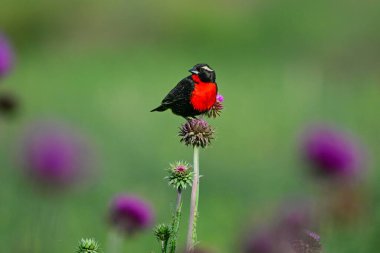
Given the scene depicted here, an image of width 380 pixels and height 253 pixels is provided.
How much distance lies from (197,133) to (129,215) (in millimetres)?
225

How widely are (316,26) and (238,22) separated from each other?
1.56 meters

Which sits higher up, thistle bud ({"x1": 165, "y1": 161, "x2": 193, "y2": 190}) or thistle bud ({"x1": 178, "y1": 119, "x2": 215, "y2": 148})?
thistle bud ({"x1": 178, "y1": 119, "x2": 215, "y2": 148})

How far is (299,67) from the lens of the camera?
572 inches

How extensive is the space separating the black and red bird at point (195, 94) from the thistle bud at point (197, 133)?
0.03 m

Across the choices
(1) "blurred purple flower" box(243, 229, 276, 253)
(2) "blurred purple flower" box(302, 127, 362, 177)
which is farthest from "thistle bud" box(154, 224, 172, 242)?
(1) "blurred purple flower" box(243, 229, 276, 253)

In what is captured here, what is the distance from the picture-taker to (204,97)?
1.88 m

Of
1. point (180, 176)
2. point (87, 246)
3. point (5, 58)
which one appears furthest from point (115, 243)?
point (5, 58)

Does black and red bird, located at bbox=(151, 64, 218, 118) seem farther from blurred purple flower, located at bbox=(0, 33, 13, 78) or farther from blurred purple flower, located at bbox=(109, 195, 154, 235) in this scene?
blurred purple flower, located at bbox=(0, 33, 13, 78)

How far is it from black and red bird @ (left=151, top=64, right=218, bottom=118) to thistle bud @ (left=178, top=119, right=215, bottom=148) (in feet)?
0.08

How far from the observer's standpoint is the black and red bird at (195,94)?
1889 millimetres

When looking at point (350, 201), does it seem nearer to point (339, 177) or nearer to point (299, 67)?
point (339, 177)

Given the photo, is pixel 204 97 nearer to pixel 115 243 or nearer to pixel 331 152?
pixel 115 243

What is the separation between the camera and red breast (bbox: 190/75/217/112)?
74.2 inches

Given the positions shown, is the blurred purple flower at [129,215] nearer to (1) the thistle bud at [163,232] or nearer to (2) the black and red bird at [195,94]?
(1) the thistle bud at [163,232]
